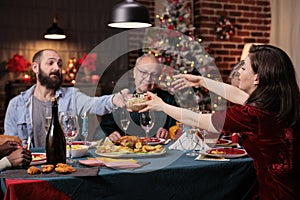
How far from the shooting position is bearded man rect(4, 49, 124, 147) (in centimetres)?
299

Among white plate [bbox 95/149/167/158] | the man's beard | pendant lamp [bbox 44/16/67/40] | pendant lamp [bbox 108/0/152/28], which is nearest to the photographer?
white plate [bbox 95/149/167/158]

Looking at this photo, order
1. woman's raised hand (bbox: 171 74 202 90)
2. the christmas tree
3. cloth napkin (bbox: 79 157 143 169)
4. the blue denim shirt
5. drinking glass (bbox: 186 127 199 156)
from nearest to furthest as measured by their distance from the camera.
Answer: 1. cloth napkin (bbox: 79 157 143 169)
2. drinking glass (bbox: 186 127 199 156)
3. woman's raised hand (bbox: 171 74 202 90)
4. the blue denim shirt
5. the christmas tree

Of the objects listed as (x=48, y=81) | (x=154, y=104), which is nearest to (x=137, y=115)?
(x=48, y=81)

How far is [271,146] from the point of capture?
1984 millimetres

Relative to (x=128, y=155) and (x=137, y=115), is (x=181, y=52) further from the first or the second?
(x=128, y=155)

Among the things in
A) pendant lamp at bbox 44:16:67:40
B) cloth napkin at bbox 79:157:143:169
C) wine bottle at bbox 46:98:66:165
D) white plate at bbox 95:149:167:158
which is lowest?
white plate at bbox 95:149:167:158

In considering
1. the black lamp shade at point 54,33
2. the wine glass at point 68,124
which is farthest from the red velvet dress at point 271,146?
the black lamp shade at point 54,33

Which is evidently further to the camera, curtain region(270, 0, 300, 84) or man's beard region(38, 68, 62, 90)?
curtain region(270, 0, 300, 84)

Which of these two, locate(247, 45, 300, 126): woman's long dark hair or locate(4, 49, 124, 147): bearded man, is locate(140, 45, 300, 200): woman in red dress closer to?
locate(247, 45, 300, 126): woman's long dark hair

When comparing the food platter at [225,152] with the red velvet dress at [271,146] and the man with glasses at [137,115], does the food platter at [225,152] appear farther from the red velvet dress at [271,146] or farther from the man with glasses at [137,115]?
the man with glasses at [137,115]

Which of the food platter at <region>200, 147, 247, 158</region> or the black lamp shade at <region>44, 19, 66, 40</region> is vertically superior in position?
the black lamp shade at <region>44, 19, 66, 40</region>

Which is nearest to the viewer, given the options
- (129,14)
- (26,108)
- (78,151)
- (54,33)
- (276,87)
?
(276,87)

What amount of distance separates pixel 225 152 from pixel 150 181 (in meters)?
0.50

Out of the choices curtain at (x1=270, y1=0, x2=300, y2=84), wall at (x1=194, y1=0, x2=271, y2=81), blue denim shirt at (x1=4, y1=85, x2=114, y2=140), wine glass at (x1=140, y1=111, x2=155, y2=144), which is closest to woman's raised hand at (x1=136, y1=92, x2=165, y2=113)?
wine glass at (x1=140, y1=111, x2=155, y2=144)
